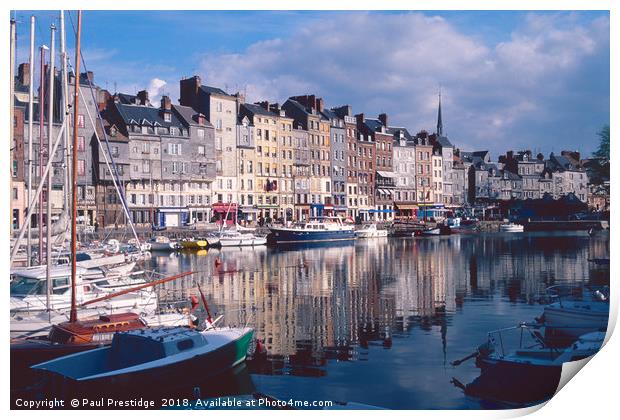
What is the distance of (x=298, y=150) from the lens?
47625mm

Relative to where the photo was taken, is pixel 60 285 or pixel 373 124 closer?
pixel 60 285

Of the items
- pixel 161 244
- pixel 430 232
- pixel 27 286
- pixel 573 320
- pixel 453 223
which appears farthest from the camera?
pixel 453 223

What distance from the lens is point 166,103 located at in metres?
35.8

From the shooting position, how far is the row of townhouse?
981 inches

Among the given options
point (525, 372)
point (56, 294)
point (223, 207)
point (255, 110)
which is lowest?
point (525, 372)

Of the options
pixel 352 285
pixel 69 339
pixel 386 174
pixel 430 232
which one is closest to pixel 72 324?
pixel 69 339

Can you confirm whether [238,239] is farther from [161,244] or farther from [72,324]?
[72,324]

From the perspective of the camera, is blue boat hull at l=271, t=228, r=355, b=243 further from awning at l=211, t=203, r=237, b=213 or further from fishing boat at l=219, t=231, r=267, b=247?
awning at l=211, t=203, r=237, b=213

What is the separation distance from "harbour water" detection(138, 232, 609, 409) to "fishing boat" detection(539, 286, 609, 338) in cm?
112

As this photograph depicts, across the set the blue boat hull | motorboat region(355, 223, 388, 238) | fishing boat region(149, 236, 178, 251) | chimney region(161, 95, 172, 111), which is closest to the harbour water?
fishing boat region(149, 236, 178, 251)

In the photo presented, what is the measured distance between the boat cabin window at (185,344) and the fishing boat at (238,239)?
24.7 metres

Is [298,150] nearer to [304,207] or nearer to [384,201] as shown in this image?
[304,207]

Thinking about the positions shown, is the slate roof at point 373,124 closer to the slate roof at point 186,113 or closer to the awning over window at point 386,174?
the awning over window at point 386,174

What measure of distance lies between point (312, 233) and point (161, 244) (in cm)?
913
